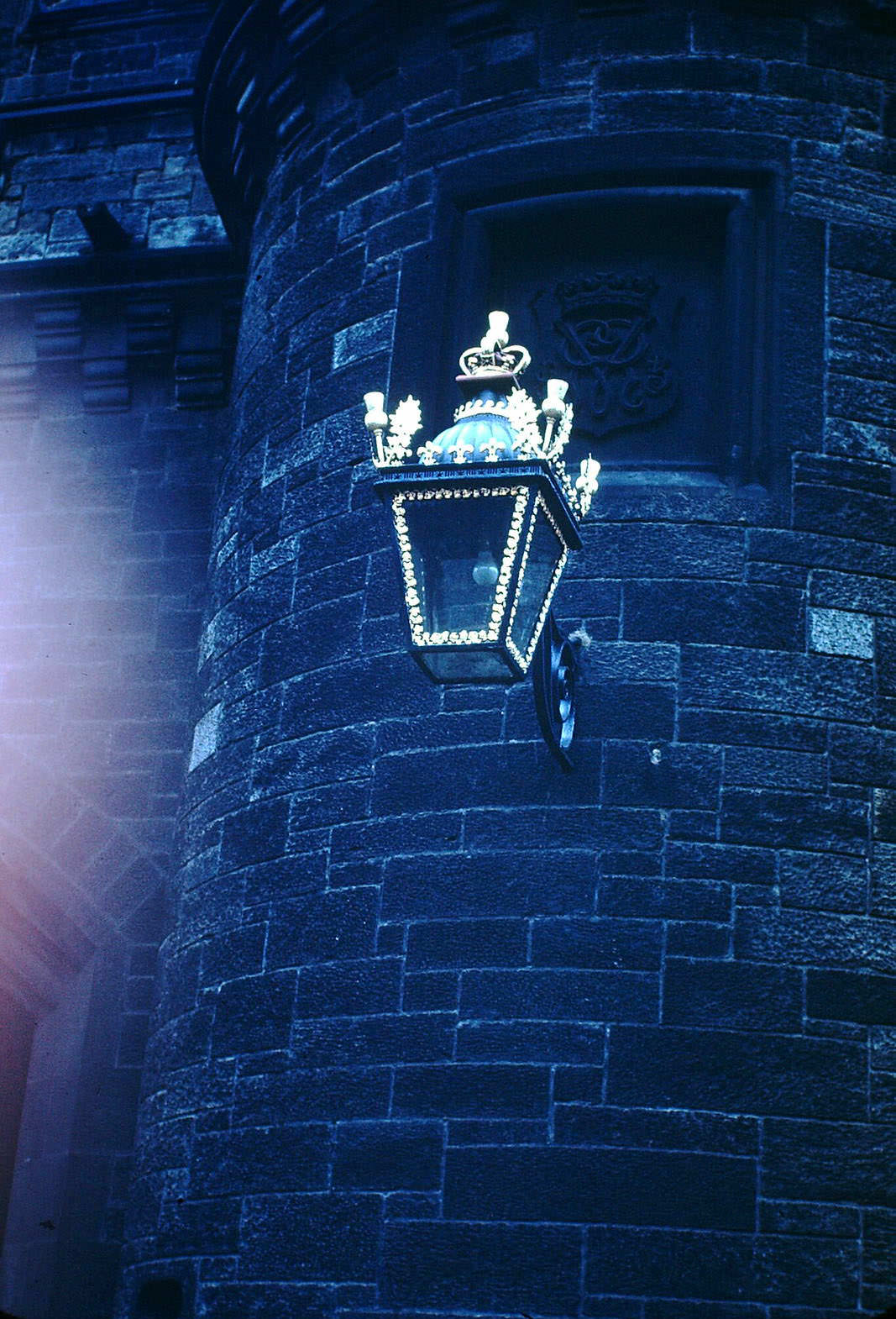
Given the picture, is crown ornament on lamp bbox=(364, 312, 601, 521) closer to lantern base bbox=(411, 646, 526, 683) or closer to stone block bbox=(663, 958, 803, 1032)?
lantern base bbox=(411, 646, 526, 683)

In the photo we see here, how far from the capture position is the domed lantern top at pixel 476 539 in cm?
446

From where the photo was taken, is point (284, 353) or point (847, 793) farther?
point (284, 353)

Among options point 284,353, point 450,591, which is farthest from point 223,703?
point 450,591

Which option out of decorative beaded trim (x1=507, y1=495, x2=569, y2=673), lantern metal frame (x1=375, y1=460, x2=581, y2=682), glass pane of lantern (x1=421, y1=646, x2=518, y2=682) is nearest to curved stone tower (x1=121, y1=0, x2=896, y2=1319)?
decorative beaded trim (x1=507, y1=495, x2=569, y2=673)

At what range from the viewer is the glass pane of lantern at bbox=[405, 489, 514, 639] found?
14.7 ft

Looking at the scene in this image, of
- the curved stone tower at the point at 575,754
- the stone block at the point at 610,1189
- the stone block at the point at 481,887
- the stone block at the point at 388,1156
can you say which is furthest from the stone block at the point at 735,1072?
the stone block at the point at 388,1156

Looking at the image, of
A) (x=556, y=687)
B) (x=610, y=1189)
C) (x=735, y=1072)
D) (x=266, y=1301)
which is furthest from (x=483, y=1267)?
(x=556, y=687)

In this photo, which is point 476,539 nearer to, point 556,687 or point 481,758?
point 556,687

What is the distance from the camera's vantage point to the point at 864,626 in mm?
5883

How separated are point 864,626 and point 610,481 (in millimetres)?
945

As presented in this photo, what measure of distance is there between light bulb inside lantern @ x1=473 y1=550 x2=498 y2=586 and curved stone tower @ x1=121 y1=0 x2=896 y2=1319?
1.31 meters

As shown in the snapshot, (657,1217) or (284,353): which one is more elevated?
(284,353)

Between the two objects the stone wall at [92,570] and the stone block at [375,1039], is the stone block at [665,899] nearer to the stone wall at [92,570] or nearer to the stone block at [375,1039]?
the stone block at [375,1039]

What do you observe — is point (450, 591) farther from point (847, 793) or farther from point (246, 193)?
point (246, 193)
